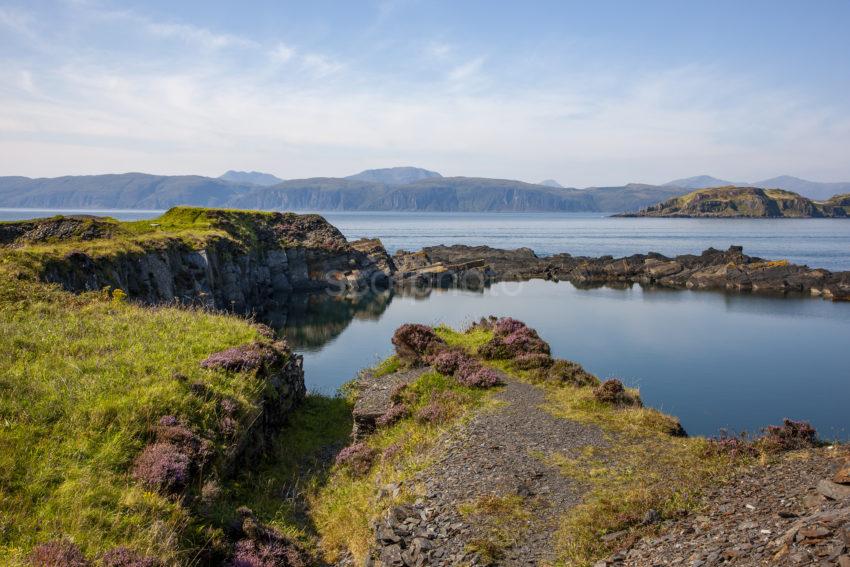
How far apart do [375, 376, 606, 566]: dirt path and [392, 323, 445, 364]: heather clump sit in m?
8.74

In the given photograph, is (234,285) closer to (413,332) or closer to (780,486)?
(413,332)

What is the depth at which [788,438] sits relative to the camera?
15.2 meters

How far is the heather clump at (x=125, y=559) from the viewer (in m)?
9.62

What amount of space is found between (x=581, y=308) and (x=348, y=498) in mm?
55994

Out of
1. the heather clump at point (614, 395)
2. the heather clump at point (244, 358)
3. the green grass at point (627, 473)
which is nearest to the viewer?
the green grass at point (627, 473)

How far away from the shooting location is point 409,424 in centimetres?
2097

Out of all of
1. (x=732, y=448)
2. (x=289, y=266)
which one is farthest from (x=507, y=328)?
(x=289, y=266)

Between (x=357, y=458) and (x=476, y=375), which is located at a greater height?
(x=476, y=375)

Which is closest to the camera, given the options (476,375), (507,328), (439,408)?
(439,408)

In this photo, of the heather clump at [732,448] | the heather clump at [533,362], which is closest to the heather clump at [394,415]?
the heather clump at [533,362]

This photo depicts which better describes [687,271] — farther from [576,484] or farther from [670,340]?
[576,484]

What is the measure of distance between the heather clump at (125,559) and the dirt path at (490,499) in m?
4.94

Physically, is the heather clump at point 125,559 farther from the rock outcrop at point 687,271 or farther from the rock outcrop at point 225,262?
the rock outcrop at point 687,271

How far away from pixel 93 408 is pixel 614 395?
56.0 feet
